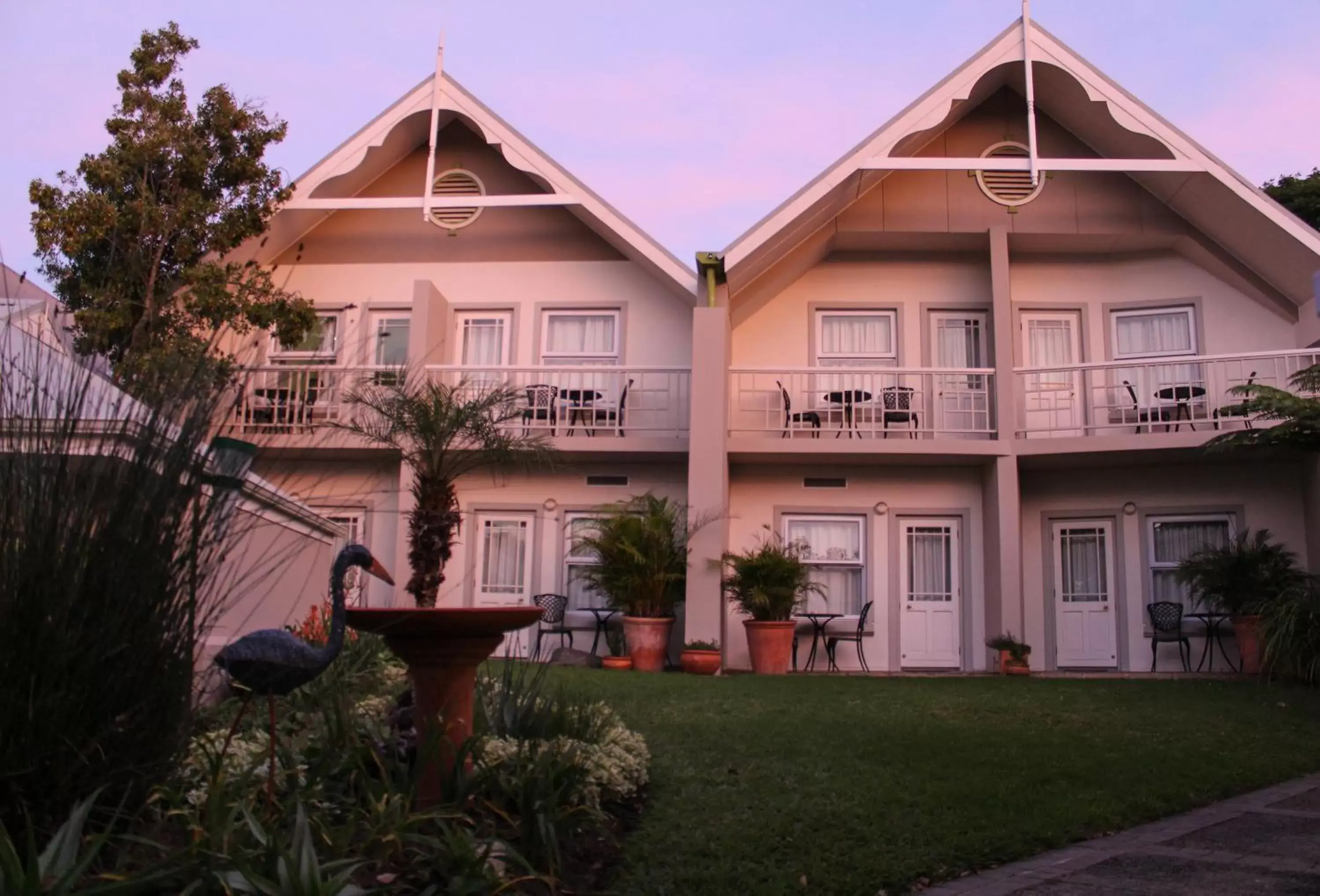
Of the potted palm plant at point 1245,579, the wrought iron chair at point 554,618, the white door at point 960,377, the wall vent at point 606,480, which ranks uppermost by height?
the white door at point 960,377

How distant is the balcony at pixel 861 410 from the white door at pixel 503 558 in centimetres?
296

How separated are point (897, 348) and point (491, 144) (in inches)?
226

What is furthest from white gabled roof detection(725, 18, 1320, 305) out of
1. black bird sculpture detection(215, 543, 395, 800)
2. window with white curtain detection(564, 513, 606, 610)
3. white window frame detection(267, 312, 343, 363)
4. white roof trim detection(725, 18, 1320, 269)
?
black bird sculpture detection(215, 543, 395, 800)

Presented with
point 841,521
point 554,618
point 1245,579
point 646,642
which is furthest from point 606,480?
point 1245,579

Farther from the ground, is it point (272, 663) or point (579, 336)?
point (579, 336)

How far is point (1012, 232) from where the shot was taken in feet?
49.8

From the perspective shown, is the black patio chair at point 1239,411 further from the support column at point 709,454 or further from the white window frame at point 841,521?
the support column at point 709,454

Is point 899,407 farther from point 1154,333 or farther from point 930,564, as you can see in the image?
point 1154,333

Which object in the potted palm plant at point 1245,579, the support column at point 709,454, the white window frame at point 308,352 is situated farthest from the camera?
the white window frame at point 308,352

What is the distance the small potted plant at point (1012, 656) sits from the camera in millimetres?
13289

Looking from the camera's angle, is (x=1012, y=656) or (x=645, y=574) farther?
(x=645, y=574)

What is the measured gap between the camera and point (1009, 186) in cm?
1528

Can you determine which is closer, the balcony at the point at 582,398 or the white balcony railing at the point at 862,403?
the balcony at the point at 582,398

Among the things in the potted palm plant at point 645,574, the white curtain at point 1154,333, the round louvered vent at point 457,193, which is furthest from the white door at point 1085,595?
the round louvered vent at point 457,193
